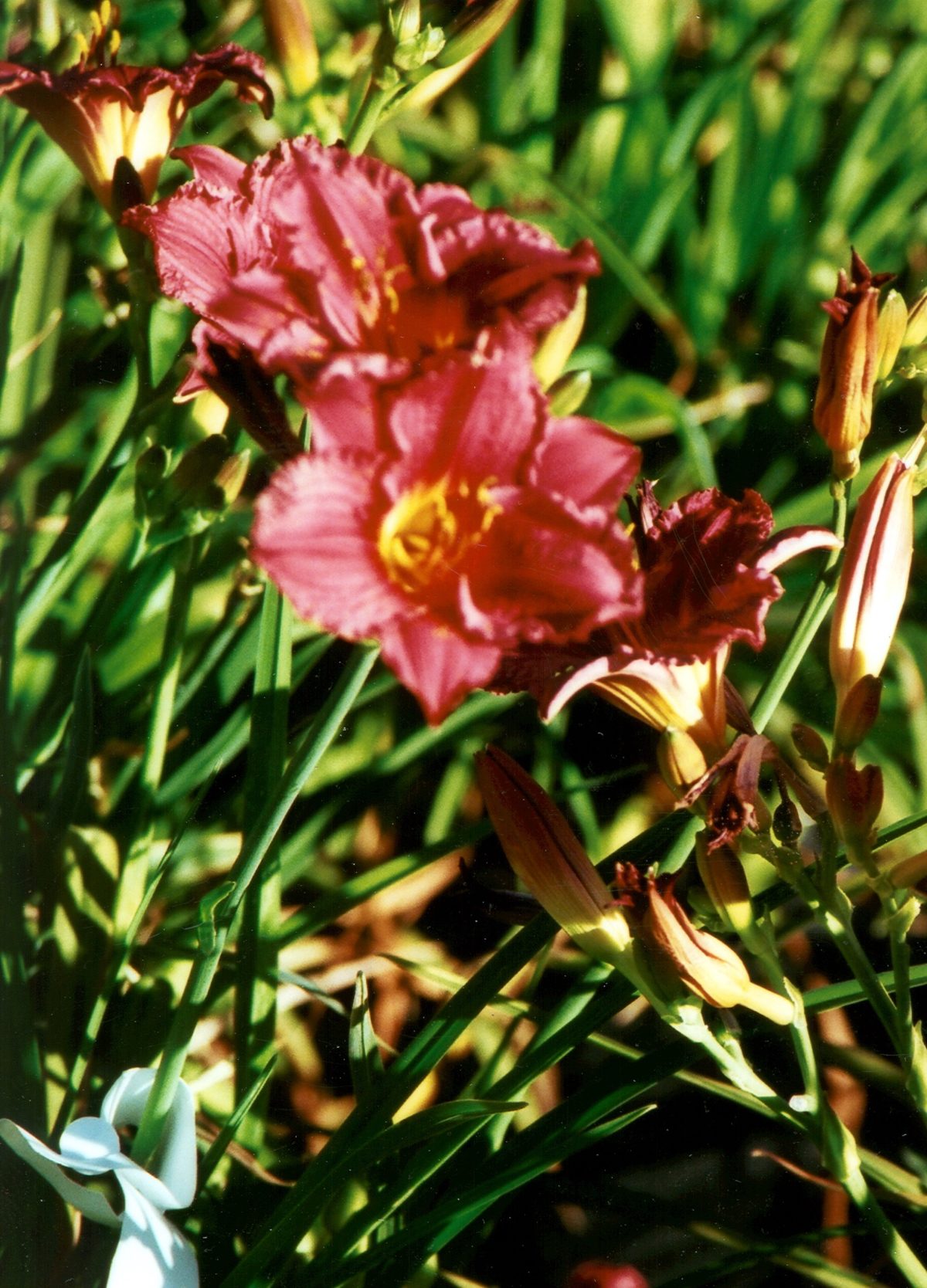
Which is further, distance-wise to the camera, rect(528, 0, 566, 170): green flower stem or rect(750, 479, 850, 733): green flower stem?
rect(528, 0, 566, 170): green flower stem

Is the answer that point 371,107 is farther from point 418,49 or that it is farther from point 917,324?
point 917,324

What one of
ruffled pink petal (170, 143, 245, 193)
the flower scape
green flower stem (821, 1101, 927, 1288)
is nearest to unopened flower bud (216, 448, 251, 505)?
the flower scape

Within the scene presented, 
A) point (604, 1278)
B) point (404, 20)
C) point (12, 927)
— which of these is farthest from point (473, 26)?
point (604, 1278)

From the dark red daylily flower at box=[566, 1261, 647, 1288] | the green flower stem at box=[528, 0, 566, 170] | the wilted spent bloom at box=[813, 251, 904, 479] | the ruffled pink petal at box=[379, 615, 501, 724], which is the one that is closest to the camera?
the ruffled pink petal at box=[379, 615, 501, 724]

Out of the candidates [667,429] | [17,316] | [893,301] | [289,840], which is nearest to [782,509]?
[667,429]

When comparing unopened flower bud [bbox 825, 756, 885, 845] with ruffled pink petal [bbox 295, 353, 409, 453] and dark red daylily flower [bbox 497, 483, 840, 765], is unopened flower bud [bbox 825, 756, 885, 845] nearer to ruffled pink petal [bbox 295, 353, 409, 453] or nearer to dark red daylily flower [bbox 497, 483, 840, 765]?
dark red daylily flower [bbox 497, 483, 840, 765]

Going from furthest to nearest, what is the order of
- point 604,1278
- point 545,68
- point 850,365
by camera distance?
point 545,68
point 604,1278
point 850,365

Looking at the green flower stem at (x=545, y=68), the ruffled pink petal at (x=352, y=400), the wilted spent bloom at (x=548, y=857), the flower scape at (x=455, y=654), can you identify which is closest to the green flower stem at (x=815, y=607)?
the flower scape at (x=455, y=654)
